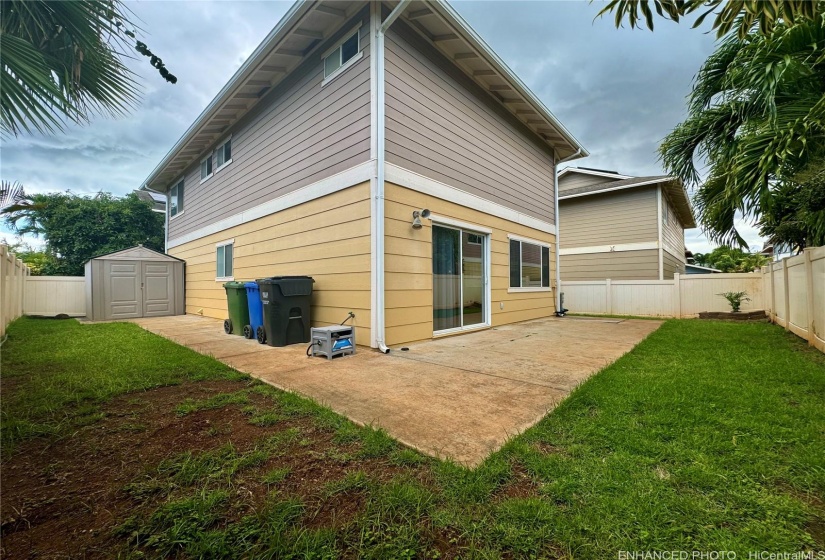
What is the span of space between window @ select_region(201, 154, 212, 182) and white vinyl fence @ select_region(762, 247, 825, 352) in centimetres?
1280

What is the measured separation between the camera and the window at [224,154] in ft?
29.1

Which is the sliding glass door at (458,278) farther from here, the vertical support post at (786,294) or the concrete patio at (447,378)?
the vertical support post at (786,294)

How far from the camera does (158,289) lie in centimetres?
1078

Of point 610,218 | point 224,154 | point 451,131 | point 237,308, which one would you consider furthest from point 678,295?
point 224,154

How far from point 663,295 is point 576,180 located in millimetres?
6046

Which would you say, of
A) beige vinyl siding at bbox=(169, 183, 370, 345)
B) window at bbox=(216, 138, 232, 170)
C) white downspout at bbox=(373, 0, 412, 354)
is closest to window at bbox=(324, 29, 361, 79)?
white downspout at bbox=(373, 0, 412, 354)

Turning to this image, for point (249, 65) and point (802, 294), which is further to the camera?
point (249, 65)

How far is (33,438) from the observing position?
2232 millimetres

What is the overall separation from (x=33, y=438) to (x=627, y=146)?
658 inches

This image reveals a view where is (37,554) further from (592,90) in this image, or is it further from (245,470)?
(592,90)

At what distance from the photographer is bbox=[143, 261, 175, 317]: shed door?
415 inches

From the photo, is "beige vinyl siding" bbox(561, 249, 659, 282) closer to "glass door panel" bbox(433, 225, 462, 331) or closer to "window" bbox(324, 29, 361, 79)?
"glass door panel" bbox(433, 225, 462, 331)

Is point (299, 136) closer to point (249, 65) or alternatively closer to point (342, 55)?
point (249, 65)

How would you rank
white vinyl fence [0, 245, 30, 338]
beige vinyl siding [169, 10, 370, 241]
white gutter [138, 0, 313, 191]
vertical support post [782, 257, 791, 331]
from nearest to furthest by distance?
1. white gutter [138, 0, 313, 191]
2. beige vinyl siding [169, 10, 370, 241]
3. white vinyl fence [0, 245, 30, 338]
4. vertical support post [782, 257, 791, 331]
